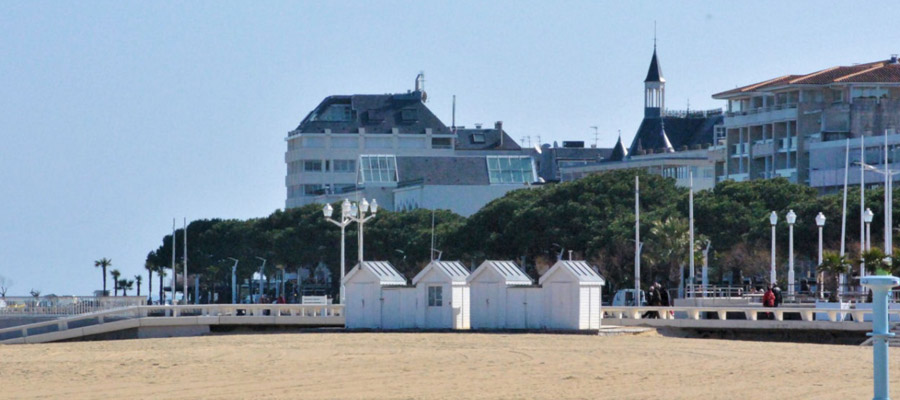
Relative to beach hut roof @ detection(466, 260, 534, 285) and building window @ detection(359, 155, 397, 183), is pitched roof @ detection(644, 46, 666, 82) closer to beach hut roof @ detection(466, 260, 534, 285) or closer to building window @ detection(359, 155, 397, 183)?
building window @ detection(359, 155, 397, 183)

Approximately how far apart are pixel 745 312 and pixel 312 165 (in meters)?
102

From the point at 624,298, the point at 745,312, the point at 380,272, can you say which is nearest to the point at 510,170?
the point at 624,298

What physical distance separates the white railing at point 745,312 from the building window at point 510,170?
7316 centimetres

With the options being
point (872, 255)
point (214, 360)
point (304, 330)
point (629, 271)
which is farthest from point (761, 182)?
point (214, 360)

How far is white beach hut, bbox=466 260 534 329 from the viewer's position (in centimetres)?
3912

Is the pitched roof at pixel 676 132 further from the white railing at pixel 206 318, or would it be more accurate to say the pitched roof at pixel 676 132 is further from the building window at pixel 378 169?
the white railing at pixel 206 318

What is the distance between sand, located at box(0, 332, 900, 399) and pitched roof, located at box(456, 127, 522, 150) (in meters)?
110

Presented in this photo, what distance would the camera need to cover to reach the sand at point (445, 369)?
2286 cm

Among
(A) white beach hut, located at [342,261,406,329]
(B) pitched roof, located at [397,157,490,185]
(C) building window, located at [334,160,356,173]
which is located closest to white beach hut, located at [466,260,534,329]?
(A) white beach hut, located at [342,261,406,329]

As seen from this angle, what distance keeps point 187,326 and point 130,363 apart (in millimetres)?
13619

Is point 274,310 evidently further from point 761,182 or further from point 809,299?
point 761,182

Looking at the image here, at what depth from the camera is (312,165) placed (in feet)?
465

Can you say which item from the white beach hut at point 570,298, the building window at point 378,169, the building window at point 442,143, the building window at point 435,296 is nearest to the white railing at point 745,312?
the white beach hut at point 570,298

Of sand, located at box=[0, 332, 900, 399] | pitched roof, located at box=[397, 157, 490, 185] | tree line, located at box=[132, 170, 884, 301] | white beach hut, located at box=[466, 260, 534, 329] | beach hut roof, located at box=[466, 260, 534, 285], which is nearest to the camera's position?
sand, located at box=[0, 332, 900, 399]
